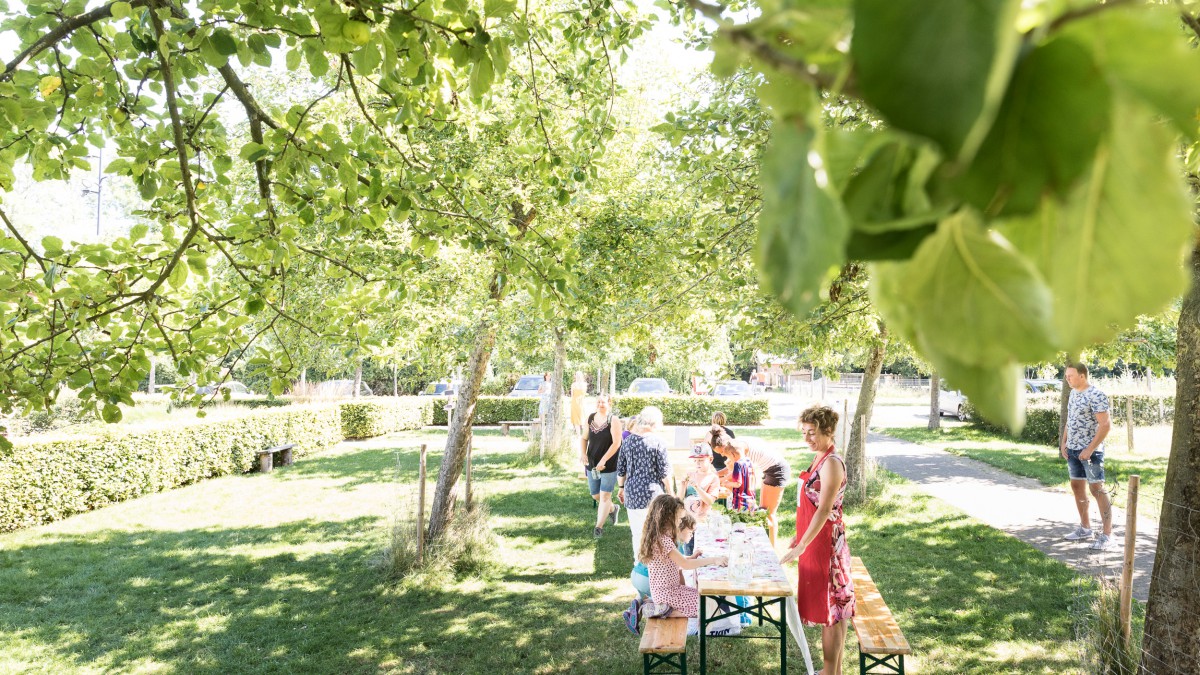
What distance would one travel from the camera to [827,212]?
0.23 meters

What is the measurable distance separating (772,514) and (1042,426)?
15476mm

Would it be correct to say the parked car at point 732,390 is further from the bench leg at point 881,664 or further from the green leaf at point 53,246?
the green leaf at point 53,246

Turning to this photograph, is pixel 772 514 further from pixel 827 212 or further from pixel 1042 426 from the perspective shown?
pixel 1042 426

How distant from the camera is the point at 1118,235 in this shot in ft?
0.76

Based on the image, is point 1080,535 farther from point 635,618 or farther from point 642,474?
point 635,618

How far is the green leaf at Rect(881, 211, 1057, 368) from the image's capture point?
245 mm

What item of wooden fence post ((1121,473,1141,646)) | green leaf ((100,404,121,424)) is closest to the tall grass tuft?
green leaf ((100,404,121,424))

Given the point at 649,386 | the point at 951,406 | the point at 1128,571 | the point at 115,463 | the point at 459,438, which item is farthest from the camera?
the point at 649,386

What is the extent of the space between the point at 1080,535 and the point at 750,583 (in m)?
6.17

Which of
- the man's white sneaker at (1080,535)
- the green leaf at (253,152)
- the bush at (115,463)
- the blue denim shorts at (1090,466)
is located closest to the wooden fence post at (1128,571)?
the blue denim shorts at (1090,466)

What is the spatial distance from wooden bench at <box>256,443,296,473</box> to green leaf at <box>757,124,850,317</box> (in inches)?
714

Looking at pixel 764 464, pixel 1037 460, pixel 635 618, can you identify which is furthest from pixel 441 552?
pixel 1037 460

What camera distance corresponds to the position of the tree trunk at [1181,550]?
4.08 meters

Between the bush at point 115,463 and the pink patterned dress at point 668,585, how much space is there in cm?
784
